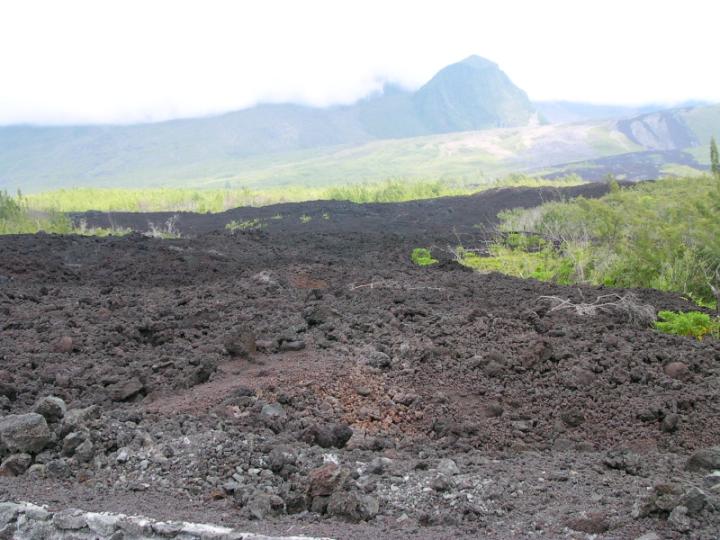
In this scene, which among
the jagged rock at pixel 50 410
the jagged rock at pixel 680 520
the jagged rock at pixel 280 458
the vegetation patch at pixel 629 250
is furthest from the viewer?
the vegetation patch at pixel 629 250

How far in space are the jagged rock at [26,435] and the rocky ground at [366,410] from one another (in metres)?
0.01

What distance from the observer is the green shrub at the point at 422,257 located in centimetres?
1640

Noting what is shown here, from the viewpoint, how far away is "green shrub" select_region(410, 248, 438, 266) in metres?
16.4

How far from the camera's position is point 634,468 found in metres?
5.23

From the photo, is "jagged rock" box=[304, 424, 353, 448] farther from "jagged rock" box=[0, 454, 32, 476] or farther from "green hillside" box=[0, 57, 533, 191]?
"green hillside" box=[0, 57, 533, 191]

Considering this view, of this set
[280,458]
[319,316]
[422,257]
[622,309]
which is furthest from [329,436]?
[422,257]

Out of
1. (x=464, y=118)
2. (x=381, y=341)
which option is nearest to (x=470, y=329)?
(x=381, y=341)

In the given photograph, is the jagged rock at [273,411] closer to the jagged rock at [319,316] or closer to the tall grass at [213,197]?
the jagged rock at [319,316]

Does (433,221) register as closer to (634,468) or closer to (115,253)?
(115,253)

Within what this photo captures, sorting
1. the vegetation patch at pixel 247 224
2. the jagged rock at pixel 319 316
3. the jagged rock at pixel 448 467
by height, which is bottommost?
the jagged rock at pixel 448 467

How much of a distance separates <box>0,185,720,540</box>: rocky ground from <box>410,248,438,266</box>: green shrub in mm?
4642

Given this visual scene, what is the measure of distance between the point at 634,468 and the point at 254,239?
15455 mm

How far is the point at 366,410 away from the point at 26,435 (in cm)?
250

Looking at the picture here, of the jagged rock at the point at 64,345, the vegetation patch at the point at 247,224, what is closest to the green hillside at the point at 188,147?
the vegetation patch at the point at 247,224
